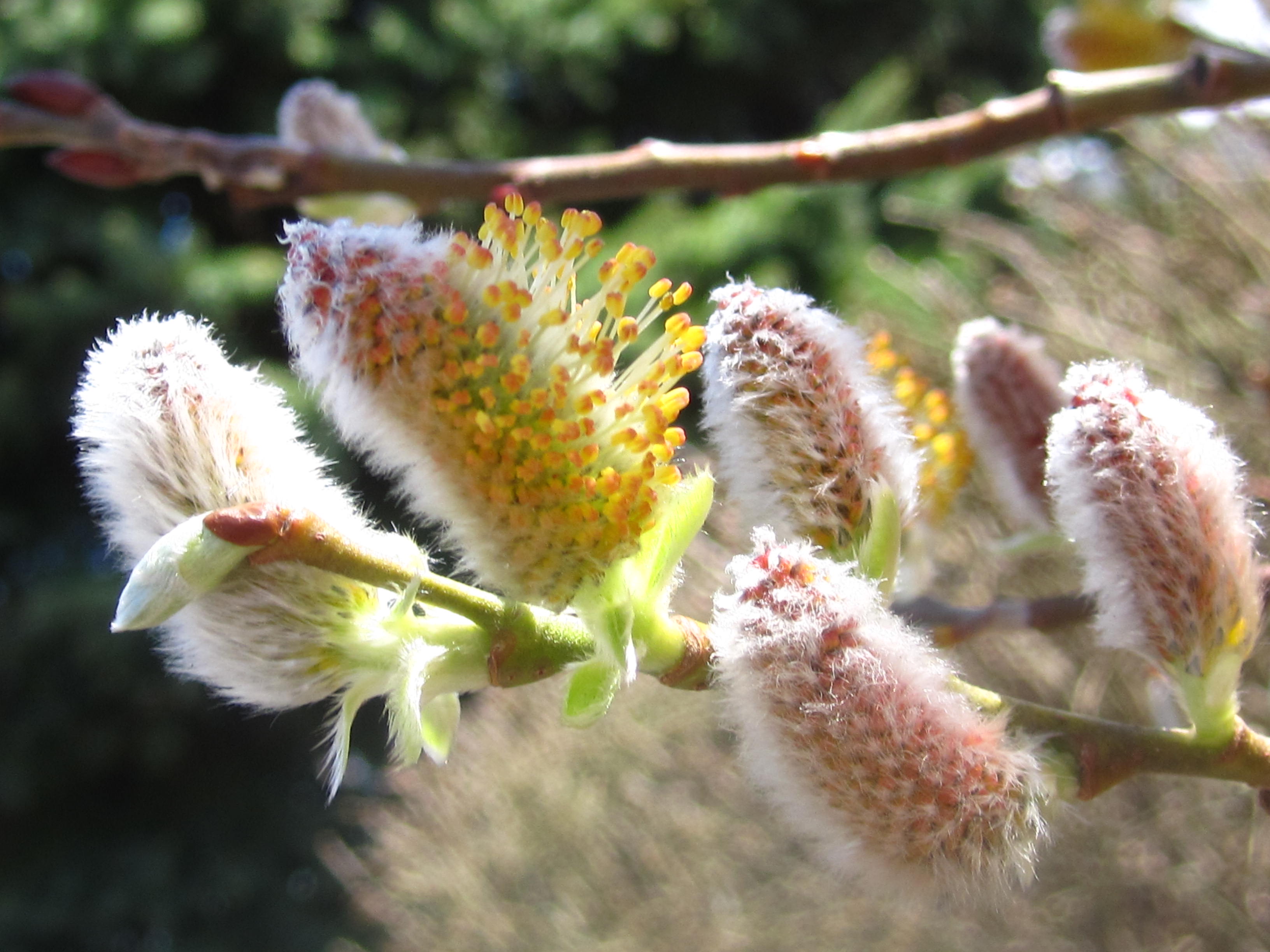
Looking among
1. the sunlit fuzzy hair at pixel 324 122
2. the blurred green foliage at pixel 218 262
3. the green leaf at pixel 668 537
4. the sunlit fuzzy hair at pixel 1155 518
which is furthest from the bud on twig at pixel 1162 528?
the blurred green foliage at pixel 218 262

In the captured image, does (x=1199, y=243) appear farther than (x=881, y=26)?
No

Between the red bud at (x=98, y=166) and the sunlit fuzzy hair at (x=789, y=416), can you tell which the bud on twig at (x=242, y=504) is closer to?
the sunlit fuzzy hair at (x=789, y=416)

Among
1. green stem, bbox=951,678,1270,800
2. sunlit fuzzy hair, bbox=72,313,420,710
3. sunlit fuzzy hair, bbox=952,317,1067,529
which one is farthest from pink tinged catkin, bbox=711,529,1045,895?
sunlit fuzzy hair, bbox=952,317,1067,529

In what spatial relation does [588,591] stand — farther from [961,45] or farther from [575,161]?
[961,45]

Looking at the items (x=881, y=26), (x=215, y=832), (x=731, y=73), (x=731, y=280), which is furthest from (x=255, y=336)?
(x=731, y=280)

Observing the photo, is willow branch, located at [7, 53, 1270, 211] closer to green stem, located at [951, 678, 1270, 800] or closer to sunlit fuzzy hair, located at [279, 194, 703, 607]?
sunlit fuzzy hair, located at [279, 194, 703, 607]
